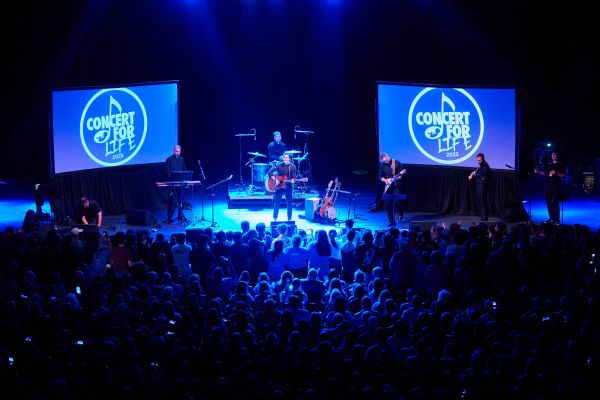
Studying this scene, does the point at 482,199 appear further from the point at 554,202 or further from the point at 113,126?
the point at 113,126

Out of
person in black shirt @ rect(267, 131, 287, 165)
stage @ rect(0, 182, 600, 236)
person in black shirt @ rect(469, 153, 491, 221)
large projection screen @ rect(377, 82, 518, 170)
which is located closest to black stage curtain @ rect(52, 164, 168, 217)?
stage @ rect(0, 182, 600, 236)

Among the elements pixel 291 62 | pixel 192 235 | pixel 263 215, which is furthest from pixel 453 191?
pixel 192 235

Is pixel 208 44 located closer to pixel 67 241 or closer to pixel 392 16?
pixel 392 16

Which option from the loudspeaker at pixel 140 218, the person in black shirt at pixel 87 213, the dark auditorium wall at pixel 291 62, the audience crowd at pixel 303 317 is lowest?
the audience crowd at pixel 303 317

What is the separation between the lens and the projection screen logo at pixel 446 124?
71.5 ft

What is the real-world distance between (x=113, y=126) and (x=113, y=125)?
0.10 feet

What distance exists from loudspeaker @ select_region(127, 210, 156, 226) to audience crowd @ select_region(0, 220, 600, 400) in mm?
5147

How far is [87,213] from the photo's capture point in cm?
1906

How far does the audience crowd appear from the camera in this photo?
28.0 feet

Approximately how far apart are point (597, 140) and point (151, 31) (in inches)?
606

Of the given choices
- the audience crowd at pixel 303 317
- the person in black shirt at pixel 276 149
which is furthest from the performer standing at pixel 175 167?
the audience crowd at pixel 303 317

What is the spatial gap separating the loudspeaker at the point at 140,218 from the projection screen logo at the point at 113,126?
2.34m

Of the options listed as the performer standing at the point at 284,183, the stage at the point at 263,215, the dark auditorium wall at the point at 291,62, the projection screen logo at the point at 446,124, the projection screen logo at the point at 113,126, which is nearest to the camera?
the stage at the point at 263,215

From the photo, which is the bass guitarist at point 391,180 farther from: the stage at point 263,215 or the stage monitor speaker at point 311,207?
the stage monitor speaker at point 311,207
